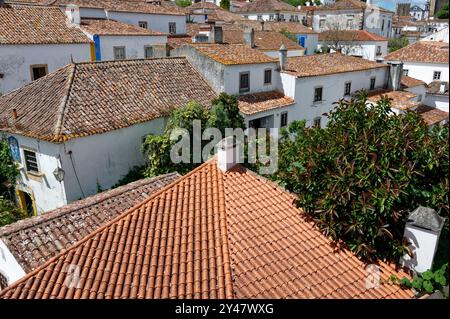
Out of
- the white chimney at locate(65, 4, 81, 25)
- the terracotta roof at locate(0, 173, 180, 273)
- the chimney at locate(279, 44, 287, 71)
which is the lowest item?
the terracotta roof at locate(0, 173, 180, 273)

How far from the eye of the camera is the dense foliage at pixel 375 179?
24.2 ft

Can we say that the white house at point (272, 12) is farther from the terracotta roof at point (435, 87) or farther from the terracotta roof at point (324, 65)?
the terracotta roof at point (324, 65)

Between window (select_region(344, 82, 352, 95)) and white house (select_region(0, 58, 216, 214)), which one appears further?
window (select_region(344, 82, 352, 95))

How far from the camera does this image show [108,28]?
91.9 ft

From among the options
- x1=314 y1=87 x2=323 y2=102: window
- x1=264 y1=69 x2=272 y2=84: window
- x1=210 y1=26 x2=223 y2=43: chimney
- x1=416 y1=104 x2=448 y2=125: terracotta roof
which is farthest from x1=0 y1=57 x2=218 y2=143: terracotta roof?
x1=416 y1=104 x2=448 y2=125: terracotta roof

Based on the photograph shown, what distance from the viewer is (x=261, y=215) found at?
8.66 metres

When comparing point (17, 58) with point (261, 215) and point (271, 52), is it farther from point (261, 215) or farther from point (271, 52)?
point (271, 52)

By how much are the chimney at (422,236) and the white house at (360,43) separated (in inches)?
1840

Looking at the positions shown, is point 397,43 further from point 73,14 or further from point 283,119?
point 73,14

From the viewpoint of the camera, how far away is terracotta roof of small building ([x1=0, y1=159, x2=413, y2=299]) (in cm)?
665

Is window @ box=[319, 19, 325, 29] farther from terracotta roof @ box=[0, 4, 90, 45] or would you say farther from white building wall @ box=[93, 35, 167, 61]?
terracotta roof @ box=[0, 4, 90, 45]

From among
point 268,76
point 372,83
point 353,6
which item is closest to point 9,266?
point 268,76

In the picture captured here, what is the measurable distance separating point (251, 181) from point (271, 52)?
1157 inches

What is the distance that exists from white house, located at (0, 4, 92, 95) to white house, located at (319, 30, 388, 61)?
→ 36552mm
